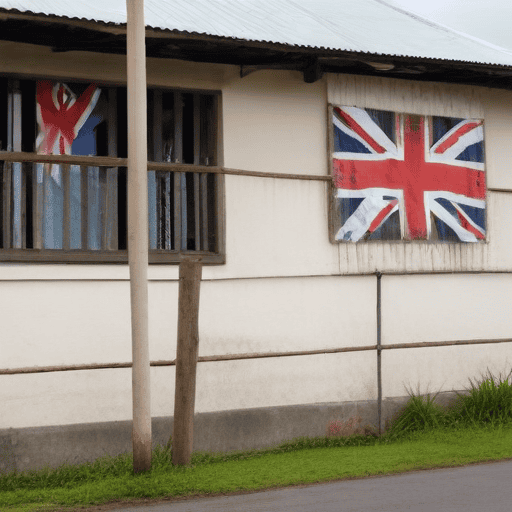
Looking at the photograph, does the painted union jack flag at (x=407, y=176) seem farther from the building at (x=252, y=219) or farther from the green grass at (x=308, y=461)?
the green grass at (x=308, y=461)

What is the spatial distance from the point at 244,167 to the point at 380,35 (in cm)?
254

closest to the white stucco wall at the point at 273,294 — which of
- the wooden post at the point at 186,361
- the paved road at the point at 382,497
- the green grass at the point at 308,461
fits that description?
the green grass at the point at 308,461

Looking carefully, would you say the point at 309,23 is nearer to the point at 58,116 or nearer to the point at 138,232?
the point at 58,116

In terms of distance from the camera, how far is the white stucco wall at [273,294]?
9016mm

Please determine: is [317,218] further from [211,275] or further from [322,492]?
[322,492]

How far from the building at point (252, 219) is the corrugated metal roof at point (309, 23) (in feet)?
0.16

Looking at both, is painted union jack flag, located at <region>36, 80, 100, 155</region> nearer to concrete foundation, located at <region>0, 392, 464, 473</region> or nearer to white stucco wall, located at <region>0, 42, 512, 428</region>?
white stucco wall, located at <region>0, 42, 512, 428</region>

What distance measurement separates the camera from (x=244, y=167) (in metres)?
10.0

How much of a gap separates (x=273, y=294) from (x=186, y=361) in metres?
2.35

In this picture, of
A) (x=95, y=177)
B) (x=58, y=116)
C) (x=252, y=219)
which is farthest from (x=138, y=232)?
(x=252, y=219)

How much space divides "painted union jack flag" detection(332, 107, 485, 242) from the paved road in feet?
11.2

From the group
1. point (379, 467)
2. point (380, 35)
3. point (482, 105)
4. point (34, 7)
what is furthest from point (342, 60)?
point (379, 467)

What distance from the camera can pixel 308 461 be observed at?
887 centimetres

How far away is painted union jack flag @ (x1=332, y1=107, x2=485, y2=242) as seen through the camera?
10602 millimetres
